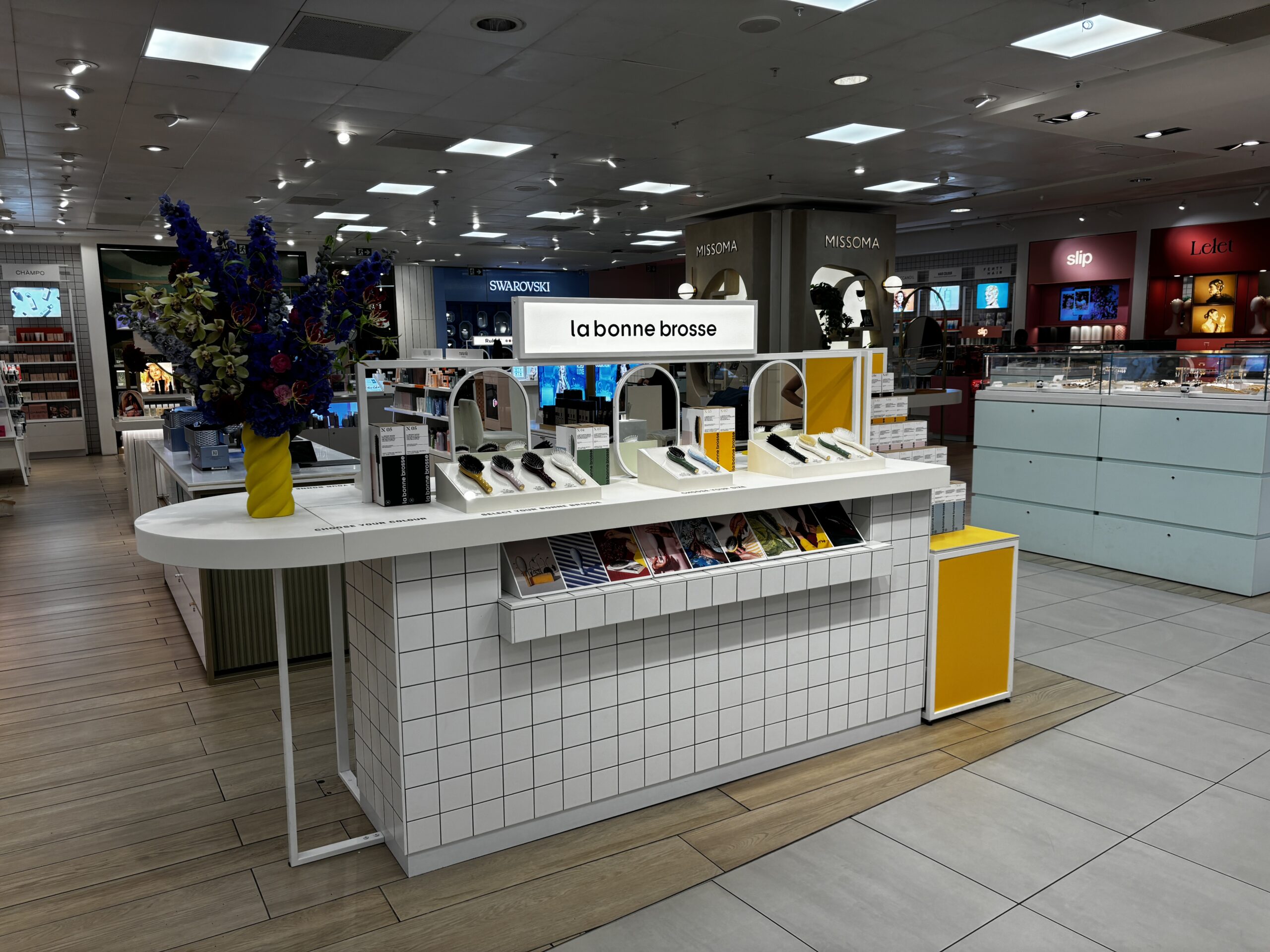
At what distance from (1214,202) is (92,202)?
49.1 feet

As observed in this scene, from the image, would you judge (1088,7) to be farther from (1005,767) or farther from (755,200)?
(755,200)

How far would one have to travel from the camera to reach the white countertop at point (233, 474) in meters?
4.45

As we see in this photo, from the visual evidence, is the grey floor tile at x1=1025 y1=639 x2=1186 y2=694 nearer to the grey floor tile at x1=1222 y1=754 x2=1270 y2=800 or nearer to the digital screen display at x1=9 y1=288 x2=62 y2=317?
the grey floor tile at x1=1222 y1=754 x2=1270 y2=800

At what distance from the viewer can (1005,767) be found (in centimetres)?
344

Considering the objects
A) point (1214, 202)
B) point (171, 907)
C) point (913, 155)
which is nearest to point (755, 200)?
point (913, 155)

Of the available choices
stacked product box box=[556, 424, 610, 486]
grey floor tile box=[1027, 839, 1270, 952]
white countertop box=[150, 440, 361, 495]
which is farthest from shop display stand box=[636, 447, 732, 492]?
white countertop box=[150, 440, 361, 495]

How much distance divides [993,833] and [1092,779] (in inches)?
25.7

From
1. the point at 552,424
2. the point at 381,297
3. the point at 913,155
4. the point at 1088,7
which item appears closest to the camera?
the point at 381,297

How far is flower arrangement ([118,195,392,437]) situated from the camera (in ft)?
8.50

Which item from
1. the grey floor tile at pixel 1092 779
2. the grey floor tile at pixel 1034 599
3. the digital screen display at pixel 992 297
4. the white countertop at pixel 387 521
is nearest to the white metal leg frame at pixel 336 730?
the white countertop at pixel 387 521

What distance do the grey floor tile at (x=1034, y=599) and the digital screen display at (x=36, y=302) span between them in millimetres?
16108

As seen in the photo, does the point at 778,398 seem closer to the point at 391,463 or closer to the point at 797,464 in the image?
the point at 797,464

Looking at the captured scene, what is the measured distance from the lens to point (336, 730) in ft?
10.9

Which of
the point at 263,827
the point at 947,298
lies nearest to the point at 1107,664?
the point at 263,827
